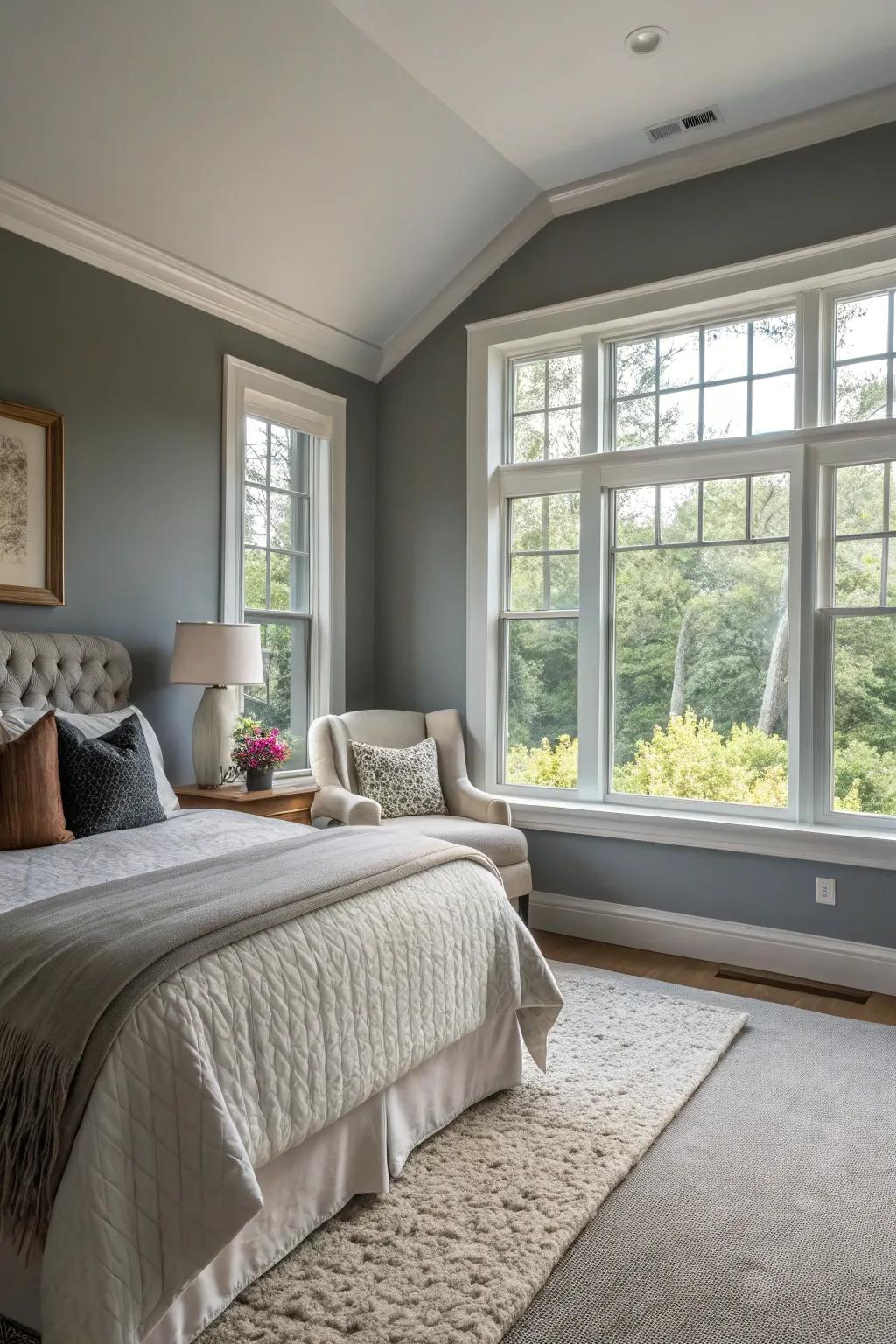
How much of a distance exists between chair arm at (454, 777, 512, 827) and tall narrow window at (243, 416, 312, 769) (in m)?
0.88

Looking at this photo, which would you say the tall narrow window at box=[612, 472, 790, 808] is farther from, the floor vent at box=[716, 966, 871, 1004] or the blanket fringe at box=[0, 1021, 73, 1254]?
the blanket fringe at box=[0, 1021, 73, 1254]

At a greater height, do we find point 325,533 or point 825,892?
point 325,533

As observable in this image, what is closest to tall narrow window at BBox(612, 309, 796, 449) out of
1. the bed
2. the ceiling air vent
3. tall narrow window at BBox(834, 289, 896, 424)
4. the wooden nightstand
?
tall narrow window at BBox(834, 289, 896, 424)

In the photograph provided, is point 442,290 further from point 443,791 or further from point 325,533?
point 443,791

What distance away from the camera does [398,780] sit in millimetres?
4320


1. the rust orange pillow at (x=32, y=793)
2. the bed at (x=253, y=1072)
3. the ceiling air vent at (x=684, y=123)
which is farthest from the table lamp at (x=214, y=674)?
the ceiling air vent at (x=684, y=123)

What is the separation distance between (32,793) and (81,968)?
1156 mm

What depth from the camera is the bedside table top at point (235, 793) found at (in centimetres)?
372

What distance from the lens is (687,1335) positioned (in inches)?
70.1

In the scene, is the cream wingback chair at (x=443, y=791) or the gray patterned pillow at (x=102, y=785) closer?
the gray patterned pillow at (x=102, y=785)

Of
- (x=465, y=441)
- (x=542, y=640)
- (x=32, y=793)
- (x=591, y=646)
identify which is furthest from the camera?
(x=465, y=441)

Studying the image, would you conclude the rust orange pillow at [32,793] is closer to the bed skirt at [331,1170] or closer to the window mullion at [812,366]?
the bed skirt at [331,1170]

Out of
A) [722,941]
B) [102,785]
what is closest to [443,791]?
[722,941]

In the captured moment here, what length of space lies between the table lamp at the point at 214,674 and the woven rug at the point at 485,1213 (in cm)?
179
